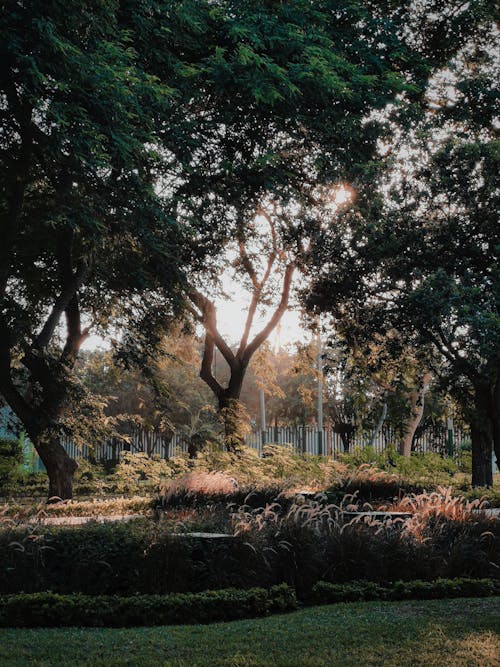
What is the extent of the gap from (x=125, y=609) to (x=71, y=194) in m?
7.94

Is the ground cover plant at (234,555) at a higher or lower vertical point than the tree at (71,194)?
lower

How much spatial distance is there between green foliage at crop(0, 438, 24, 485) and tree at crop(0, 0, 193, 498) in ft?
21.8

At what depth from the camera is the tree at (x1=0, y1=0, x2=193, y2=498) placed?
33.9ft

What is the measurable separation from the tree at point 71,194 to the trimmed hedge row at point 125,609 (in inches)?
238

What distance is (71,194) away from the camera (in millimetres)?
12844

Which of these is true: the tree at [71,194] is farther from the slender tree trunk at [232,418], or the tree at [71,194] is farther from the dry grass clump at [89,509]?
the slender tree trunk at [232,418]

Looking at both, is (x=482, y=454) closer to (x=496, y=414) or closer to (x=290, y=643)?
(x=496, y=414)

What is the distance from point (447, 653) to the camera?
564 centimetres

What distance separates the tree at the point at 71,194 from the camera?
10.3 meters

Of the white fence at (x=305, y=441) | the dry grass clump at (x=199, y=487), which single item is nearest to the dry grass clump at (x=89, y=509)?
the dry grass clump at (x=199, y=487)

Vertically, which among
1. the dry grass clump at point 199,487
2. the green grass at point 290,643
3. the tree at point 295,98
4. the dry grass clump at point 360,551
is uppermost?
the tree at point 295,98

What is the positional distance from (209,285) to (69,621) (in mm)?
13865

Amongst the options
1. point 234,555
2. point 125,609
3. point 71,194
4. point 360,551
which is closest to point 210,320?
point 71,194

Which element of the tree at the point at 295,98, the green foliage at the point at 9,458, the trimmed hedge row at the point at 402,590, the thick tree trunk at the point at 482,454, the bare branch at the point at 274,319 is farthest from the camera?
the green foliage at the point at 9,458
